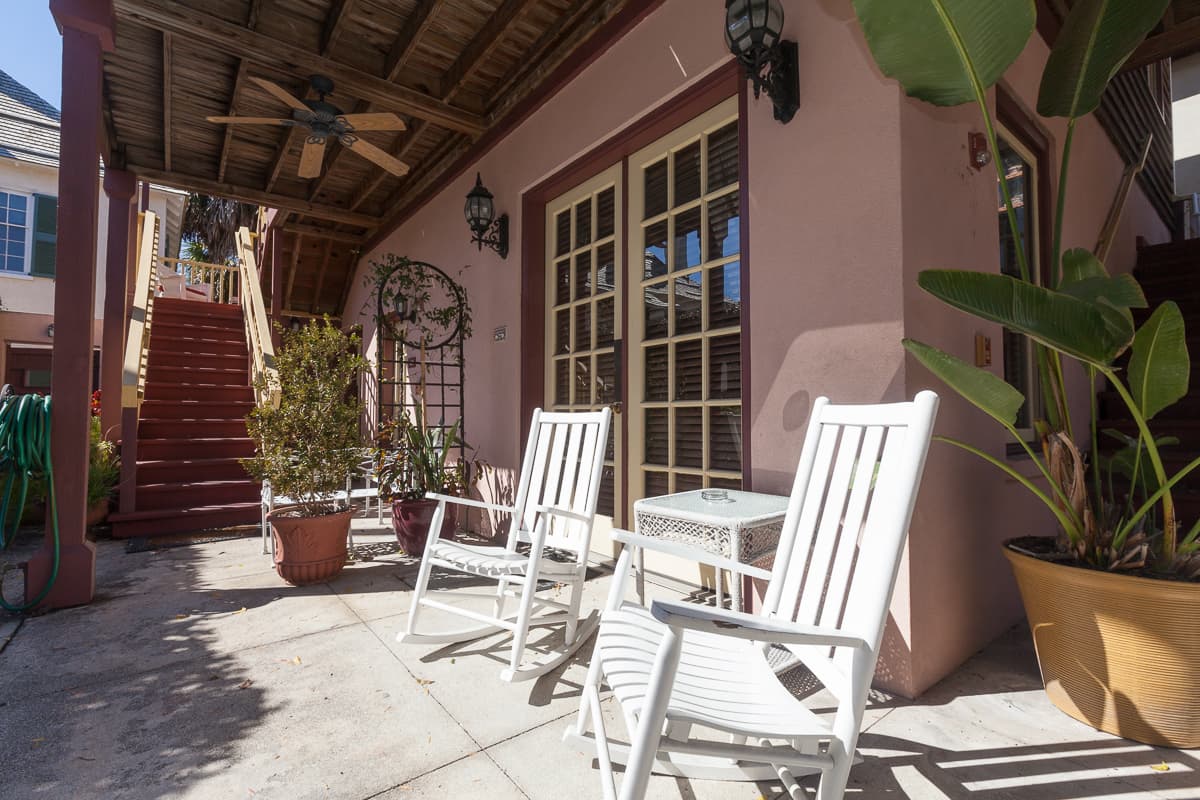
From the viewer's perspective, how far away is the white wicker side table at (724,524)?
1.99 meters

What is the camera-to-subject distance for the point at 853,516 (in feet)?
4.60

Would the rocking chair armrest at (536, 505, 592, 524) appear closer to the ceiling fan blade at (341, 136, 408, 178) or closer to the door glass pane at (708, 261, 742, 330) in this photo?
the door glass pane at (708, 261, 742, 330)

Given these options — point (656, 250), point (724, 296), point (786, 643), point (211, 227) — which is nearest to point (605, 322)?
point (656, 250)

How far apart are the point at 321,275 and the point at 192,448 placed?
4.16 m

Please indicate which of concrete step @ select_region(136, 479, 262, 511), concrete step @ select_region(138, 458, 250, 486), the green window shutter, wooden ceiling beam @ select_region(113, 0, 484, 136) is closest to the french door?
wooden ceiling beam @ select_region(113, 0, 484, 136)

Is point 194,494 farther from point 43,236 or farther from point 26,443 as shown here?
point 43,236

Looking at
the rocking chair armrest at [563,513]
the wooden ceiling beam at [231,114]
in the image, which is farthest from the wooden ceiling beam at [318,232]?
the rocking chair armrest at [563,513]

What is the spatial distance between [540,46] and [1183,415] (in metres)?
4.88

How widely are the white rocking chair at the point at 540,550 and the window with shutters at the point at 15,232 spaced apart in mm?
11253

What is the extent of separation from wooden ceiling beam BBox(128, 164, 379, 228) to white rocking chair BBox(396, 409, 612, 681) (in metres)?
5.45

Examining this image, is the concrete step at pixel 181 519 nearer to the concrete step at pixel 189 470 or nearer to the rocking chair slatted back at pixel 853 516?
the concrete step at pixel 189 470

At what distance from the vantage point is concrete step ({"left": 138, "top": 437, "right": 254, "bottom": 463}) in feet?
17.2

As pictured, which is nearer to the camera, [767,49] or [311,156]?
[767,49]

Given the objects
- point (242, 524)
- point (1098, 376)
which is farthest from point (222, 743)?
point (1098, 376)
